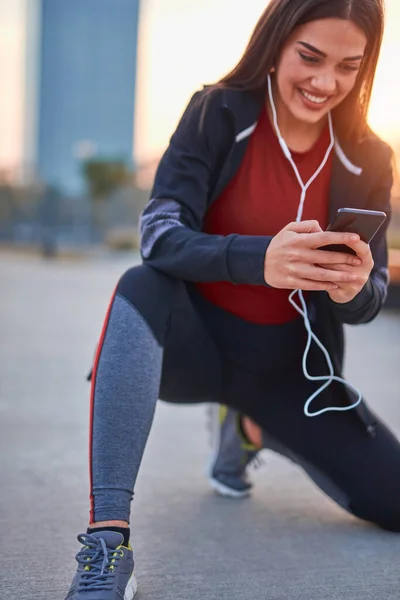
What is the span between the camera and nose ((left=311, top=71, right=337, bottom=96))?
1657mm

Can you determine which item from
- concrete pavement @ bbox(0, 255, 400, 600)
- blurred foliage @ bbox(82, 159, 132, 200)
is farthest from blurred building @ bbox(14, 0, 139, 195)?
concrete pavement @ bbox(0, 255, 400, 600)

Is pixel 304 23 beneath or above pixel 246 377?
above

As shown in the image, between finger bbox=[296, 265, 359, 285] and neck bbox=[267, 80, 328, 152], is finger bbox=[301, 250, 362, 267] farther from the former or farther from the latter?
neck bbox=[267, 80, 328, 152]

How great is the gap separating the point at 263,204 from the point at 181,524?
841mm

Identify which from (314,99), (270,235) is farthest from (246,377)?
(314,99)

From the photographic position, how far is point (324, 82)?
166 centimetres

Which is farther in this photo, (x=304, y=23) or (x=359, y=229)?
(x=304, y=23)

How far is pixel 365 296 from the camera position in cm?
165

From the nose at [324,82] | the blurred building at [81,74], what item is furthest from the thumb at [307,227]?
the blurred building at [81,74]

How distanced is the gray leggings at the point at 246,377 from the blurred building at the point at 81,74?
117 m

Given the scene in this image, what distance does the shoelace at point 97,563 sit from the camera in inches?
52.0

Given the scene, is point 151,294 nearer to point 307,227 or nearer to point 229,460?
point 307,227

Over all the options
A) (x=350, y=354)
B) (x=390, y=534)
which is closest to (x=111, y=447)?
(x=390, y=534)

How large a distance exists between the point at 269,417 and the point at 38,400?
1.75 meters
